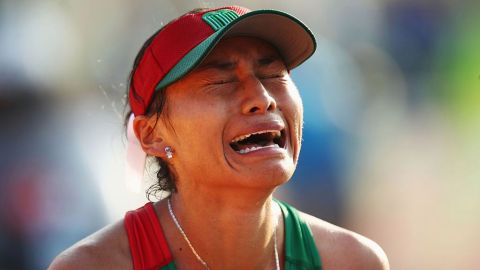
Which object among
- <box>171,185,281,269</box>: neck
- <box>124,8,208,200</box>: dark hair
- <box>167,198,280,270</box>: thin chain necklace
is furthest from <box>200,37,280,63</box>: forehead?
<box>167,198,280,270</box>: thin chain necklace

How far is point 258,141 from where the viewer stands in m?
2.48

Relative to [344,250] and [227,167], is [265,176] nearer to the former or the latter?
[227,167]

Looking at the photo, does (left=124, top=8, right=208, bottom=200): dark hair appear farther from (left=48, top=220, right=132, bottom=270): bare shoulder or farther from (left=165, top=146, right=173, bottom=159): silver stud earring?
(left=48, top=220, right=132, bottom=270): bare shoulder

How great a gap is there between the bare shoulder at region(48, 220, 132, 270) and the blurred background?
4.19 ft

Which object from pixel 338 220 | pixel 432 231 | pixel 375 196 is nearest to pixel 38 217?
pixel 338 220

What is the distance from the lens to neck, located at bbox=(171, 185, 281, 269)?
2.55 metres

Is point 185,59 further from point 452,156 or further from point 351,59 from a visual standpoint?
point 452,156

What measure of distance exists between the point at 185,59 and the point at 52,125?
1.85 metres

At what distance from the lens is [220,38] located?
2.27 m

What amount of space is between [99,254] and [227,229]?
510mm

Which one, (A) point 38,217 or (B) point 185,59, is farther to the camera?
(A) point 38,217

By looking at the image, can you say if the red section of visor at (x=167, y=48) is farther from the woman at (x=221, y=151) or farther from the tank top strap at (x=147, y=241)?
the tank top strap at (x=147, y=241)

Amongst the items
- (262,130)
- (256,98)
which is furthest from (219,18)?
(262,130)

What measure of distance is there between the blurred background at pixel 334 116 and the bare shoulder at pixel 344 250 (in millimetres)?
1222
